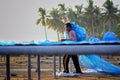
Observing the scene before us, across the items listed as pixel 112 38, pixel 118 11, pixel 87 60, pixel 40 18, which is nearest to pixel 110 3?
pixel 118 11

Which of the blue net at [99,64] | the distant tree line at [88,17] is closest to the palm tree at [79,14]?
the distant tree line at [88,17]

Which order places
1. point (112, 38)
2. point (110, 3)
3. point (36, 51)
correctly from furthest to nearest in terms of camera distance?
point (110, 3) → point (112, 38) → point (36, 51)

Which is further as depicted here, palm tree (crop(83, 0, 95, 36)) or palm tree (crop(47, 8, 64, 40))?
palm tree (crop(47, 8, 64, 40))

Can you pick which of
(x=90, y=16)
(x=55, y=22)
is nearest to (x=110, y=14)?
(x=90, y=16)

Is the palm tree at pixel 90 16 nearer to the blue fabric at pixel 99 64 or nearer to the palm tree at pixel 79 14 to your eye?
the palm tree at pixel 79 14

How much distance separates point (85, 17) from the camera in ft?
171

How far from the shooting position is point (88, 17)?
51.4m

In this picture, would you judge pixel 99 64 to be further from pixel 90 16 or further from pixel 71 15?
pixel 71 15

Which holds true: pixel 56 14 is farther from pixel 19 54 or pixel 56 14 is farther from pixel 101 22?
pixel 19 54

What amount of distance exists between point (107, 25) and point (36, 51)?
183 feet

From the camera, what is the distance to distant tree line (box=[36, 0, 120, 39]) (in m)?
51.0

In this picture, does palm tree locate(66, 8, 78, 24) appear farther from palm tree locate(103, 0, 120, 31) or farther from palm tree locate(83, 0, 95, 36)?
palm tree locate(103, 0, 120, 31)

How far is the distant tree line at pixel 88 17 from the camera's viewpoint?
167ft

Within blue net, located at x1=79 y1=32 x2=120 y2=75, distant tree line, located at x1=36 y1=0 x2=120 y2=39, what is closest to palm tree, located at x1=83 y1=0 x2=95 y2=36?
distant tree line, located at x1=36 y1=0 x2=120 y2=39
